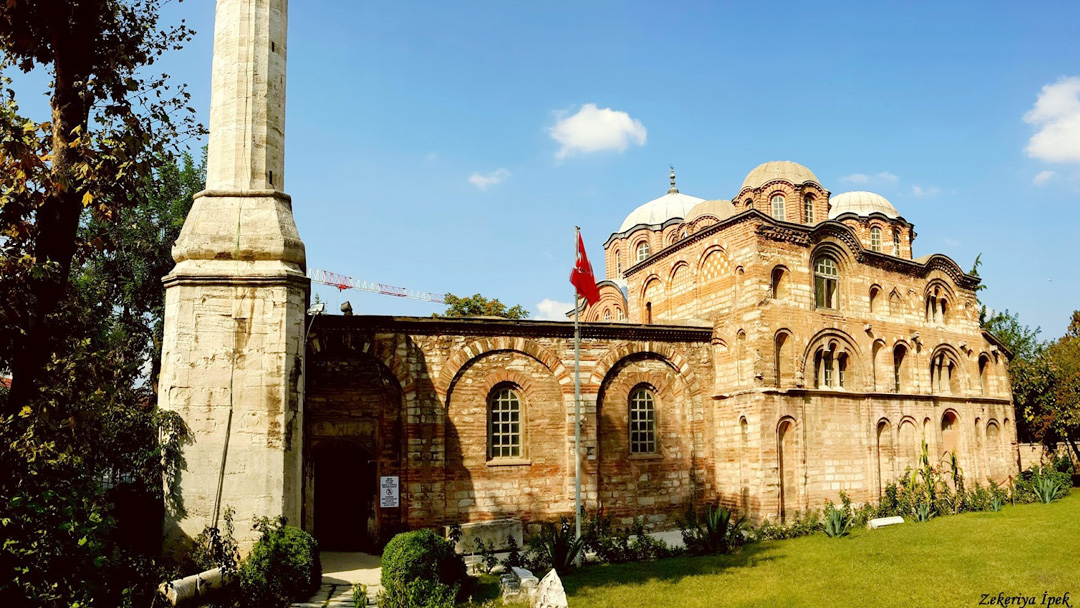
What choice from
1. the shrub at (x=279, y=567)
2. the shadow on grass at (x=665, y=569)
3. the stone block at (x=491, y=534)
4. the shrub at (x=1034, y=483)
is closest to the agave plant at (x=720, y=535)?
the shadow on grass at (x=665, y=569)

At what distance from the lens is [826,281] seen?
18047mm

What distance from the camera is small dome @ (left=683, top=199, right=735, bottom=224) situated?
85.4ft

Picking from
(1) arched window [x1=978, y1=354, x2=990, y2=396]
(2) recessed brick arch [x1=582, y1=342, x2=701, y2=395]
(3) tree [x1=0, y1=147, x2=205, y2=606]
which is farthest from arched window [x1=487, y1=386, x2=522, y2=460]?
(1) arched window [x1=978, y1=354, x2=990, y2=396]

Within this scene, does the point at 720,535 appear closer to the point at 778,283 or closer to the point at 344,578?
the point at 778,283

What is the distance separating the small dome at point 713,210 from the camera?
85.4ft

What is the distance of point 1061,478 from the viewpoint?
69.8 feet

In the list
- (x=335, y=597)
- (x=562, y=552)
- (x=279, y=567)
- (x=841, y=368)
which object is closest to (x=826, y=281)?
(x=841, y=368)

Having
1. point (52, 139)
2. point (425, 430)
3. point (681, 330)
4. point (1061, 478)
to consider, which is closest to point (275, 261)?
point (52, 139)

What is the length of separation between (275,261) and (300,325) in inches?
41.7

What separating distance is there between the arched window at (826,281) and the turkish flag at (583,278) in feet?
24.0

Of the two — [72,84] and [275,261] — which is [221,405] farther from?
[72,84]

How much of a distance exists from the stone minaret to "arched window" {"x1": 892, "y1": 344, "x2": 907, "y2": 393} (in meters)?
15.9

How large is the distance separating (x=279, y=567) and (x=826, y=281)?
14632 mm

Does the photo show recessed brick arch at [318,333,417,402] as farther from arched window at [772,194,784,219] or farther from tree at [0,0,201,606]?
arched window at [772,194,784,219]
